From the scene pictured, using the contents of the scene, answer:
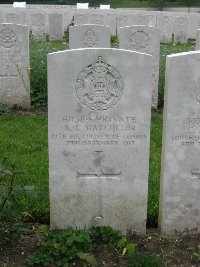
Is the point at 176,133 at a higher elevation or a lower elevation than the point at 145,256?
higher

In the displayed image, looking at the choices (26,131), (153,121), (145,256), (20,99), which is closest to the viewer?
(145,256)

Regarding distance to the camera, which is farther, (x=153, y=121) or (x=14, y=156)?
(x=153, y=121)

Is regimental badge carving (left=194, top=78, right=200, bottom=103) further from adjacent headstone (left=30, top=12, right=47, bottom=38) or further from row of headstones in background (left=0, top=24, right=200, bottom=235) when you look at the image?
adjacent headstone (left=30, top=12, right=47, bottom=38)

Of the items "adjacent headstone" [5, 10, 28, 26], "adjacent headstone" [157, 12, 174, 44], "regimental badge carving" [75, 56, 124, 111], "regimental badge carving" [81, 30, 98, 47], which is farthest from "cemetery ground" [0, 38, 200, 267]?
"adjacent headstone" [157, 12, 174, 44]

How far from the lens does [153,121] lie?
7.75m

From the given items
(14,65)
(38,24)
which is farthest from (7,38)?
(38,24)

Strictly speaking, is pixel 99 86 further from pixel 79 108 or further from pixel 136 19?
pixel 136 19

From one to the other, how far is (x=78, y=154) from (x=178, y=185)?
88cm

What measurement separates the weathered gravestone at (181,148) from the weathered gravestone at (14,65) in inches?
177

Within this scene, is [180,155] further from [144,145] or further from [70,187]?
[70,187]

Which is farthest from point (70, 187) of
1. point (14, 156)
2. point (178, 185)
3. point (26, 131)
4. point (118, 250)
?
point (26, 131)

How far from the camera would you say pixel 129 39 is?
27.1ft

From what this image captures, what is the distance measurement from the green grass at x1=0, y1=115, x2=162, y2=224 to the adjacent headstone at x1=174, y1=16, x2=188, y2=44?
1194 cm

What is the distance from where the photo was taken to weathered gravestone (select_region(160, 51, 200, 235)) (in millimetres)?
3914
